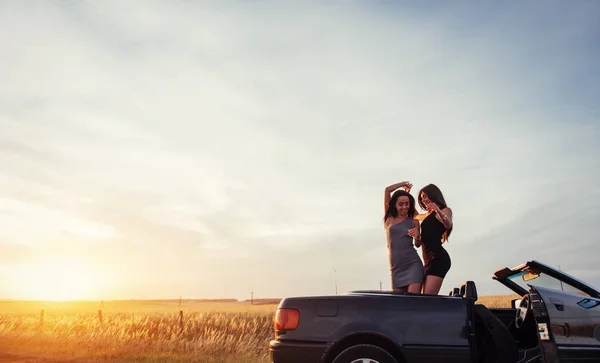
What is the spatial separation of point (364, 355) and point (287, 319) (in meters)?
0.83

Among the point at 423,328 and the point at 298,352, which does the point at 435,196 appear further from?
the point at 298,352

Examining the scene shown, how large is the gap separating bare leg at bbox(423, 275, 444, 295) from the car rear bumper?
1643mm

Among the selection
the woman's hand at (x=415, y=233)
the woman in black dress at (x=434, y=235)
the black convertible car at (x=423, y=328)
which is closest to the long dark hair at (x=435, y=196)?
the woman in black dress at (x=434, y=235)

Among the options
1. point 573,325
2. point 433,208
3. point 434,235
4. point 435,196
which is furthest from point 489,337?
point 435,196

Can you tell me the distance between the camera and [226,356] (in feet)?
44.6

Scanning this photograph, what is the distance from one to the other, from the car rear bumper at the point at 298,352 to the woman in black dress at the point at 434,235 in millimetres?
1693

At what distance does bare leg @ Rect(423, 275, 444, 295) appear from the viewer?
6.45 metres

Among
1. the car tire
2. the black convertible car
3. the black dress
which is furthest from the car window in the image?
the car tire

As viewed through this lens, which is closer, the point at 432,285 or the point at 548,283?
the point at 548,283

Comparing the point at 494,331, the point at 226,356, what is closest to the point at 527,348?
the point at 494,331

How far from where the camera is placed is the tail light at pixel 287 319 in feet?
18.2

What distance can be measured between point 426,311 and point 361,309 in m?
0.62

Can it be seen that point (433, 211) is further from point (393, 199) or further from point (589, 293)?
point (589, 293)

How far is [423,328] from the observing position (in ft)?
17.6
